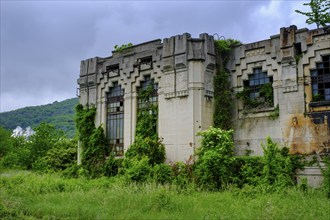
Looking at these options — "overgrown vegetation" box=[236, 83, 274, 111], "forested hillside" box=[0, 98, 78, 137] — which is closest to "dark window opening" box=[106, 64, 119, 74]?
"overgrown vegetation" box=[236, 83, 274, 111]

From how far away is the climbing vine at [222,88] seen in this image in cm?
2148

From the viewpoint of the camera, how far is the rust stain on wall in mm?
18266

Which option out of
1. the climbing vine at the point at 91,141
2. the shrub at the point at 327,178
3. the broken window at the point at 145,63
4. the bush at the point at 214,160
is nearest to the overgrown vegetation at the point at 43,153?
the climbing vine at the point at 91,141

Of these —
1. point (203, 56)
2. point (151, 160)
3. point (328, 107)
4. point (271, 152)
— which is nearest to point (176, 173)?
point (151, 160)

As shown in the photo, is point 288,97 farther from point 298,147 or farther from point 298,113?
point 298,147

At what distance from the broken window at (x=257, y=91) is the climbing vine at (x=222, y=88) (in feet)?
2.55

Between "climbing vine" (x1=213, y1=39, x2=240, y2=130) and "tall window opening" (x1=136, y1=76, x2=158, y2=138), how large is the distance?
3.68 m

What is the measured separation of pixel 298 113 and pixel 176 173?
6.75m

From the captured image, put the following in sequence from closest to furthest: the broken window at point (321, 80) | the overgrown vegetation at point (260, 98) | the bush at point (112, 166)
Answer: the broken window at point (321, 80) → the overgrown vegetation at point (260, 98) → the bush at point (112, 166)

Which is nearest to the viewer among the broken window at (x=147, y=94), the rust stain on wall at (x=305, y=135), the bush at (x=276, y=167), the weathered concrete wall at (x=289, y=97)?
the bush at (x=276, y=167)

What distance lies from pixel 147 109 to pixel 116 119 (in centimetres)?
271

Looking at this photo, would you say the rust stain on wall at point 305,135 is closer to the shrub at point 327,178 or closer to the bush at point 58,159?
the shrub at point 327,178

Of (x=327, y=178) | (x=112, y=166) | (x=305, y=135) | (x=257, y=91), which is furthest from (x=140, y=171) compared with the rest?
(x=327, y=178)

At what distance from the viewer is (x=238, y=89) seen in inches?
861
